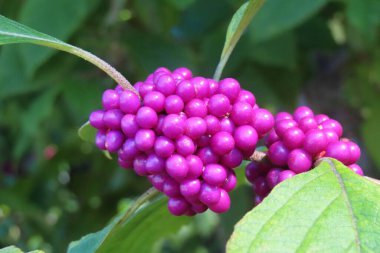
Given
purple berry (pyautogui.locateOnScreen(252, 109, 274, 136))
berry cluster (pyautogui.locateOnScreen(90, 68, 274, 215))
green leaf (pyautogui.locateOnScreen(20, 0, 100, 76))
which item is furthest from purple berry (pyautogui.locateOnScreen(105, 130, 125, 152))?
green leaf (pyautogui.locateOnScreen(20, 0, 100, 76))

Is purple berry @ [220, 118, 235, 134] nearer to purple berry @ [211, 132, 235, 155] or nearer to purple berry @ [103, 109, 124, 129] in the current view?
purple berry @ [211, 132, 235, 155]

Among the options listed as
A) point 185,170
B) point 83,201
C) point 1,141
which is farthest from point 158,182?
point 1,141

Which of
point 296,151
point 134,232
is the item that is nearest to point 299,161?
point 296,151

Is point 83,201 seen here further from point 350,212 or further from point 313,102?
point 350,212

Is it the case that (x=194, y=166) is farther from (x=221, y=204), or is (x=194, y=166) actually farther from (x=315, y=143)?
(x=315, y=143)

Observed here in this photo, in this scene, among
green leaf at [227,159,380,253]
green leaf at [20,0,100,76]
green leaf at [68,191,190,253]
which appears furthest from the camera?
green leaf at [20,0,100,76]

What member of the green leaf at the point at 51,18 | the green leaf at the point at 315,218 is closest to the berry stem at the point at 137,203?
the green leaf at the point at 315,218
